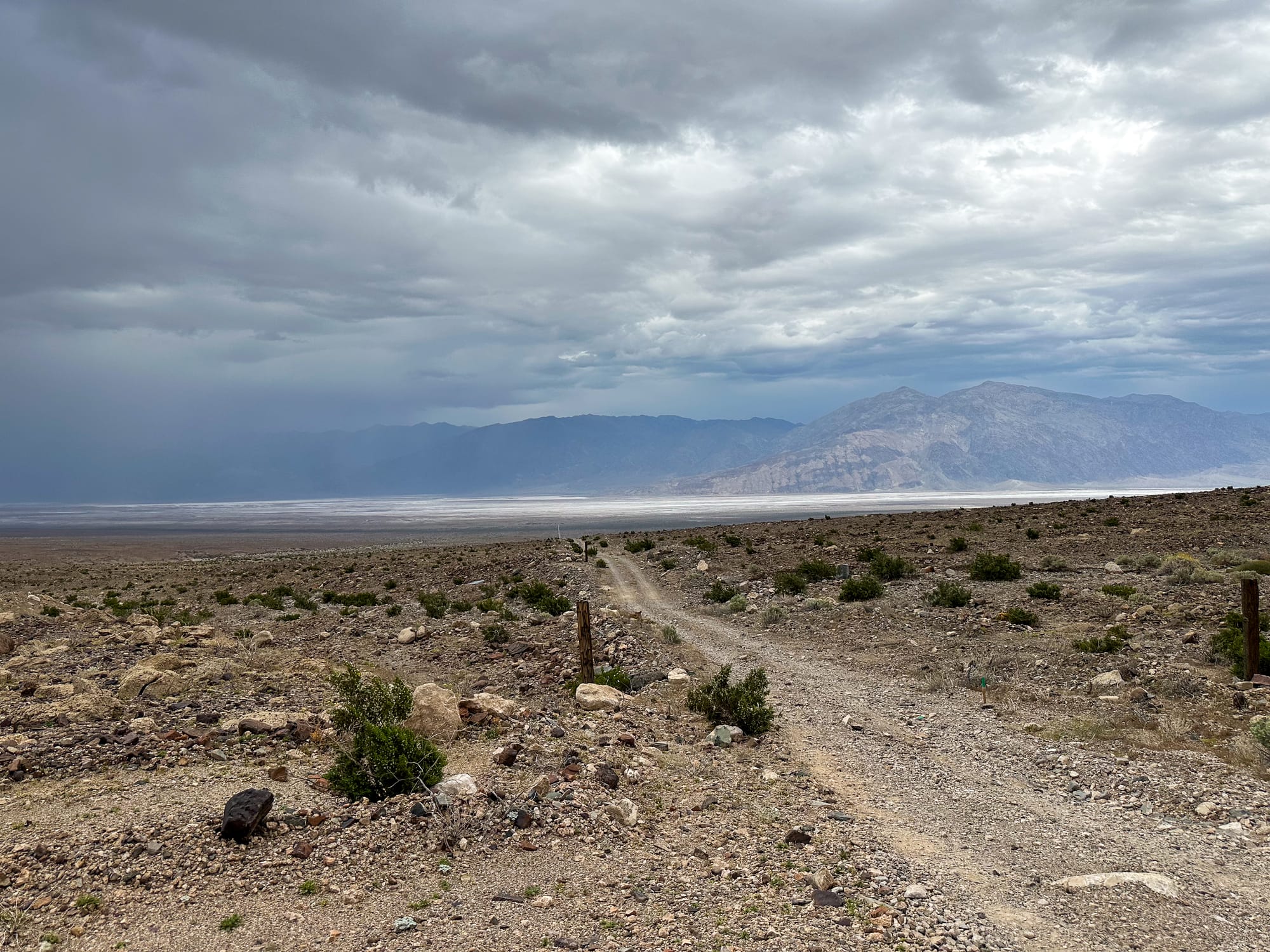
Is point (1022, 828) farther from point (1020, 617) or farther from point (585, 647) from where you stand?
point (1020, 617)

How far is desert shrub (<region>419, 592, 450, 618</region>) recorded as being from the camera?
27.5m

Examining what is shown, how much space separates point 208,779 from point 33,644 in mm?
14985

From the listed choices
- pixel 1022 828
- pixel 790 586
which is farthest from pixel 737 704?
pixel 790 586

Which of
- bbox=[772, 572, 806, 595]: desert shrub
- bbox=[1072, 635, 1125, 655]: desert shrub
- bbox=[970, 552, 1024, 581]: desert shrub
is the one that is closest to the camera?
bbox=[1072, 635, 1125, 655]: desert shrub

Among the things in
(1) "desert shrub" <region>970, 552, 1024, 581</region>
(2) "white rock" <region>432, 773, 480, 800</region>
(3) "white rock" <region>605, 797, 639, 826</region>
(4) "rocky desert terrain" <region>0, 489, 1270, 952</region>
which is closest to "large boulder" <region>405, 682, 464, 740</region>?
(4) "rocky desert terrain" <region>0, 489, 1270, 952</region>

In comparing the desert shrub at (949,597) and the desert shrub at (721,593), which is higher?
the desert shrub at (949,597)

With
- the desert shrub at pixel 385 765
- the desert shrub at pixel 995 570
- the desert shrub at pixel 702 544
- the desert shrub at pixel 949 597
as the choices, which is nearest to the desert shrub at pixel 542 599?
the desert shrub at pixel 949 597

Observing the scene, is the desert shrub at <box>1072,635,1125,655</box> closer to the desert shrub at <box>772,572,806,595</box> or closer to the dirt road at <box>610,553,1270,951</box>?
the dirt road at <box>610,553,1270,951</box>

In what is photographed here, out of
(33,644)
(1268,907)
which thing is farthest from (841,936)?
(33,644)

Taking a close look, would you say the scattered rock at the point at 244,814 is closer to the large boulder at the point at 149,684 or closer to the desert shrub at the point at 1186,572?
the large boulder at the point at 149,684

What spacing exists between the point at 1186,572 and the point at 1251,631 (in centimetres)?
1293

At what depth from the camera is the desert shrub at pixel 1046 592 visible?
72.7 ft

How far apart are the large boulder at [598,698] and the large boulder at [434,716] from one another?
2542mm

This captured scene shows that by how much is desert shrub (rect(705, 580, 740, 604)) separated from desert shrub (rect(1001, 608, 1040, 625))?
33.9 ft
